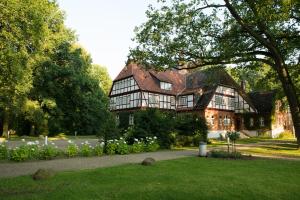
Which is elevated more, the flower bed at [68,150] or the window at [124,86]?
the window at [124,86]

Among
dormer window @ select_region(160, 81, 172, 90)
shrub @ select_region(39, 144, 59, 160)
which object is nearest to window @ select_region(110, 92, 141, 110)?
dormer window @ select_region(160, 81, 172, 90)

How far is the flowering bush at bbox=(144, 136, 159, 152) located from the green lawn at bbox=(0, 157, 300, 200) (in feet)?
28.8

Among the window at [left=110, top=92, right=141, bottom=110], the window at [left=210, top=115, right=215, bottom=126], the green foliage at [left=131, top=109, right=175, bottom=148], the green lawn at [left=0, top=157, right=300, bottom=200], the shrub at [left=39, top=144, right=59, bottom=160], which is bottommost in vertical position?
the green lawn at [left=0, top=157, right=300, bottom=200]

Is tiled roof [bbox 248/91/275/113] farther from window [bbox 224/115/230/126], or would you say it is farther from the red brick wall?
window [bbox 224/115/230/126]

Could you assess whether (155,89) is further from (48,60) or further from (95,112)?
(48,60)

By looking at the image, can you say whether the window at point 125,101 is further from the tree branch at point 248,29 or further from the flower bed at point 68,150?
the tree branch at point 248,29

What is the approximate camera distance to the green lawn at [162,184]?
830cm

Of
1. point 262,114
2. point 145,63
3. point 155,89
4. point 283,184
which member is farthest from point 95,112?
point 283,184

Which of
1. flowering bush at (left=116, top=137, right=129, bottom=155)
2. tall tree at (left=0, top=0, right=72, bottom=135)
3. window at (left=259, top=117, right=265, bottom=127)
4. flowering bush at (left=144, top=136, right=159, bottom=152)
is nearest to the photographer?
flowering bush at (left=116, top=137, right=129, bottom=155)

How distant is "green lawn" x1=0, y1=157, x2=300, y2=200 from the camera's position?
830cm

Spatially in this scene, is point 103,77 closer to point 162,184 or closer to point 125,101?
point 125,101

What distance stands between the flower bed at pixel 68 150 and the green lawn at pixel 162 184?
16.7 ft

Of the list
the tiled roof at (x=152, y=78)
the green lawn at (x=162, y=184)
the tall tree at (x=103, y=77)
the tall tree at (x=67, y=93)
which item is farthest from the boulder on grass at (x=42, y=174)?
the tall tree at (x=103, y=77)

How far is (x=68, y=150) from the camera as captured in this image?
56.2 ft
